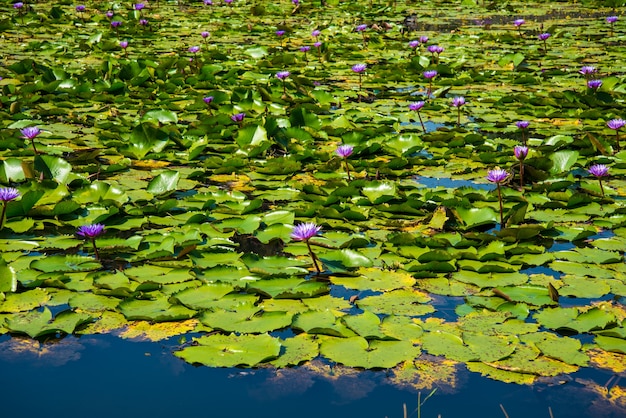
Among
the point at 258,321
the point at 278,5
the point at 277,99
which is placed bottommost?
the point at 278,5

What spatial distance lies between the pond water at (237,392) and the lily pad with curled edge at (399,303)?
39 centimetres

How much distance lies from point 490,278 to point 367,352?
0.71 meters

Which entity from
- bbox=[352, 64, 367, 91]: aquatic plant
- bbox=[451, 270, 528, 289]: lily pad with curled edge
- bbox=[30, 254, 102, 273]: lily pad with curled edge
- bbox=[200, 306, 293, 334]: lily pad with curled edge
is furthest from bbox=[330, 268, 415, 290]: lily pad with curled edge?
bbox=[352, 64, 367, 91]: aquatic plant

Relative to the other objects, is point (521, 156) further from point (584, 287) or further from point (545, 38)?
point (545, 38)

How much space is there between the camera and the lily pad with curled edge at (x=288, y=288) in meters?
2.55

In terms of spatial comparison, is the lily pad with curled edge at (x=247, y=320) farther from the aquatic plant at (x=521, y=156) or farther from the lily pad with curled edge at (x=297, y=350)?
the aquatic plant at (x=521, y=156)

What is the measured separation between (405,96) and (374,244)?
120 inches

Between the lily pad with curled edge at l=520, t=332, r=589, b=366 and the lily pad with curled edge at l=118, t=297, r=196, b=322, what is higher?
the lily pad with curled edge at l=118, t=297, r=196, b=322

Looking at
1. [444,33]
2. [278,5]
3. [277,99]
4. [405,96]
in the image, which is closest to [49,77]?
[277,99]

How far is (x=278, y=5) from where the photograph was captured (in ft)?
40.5

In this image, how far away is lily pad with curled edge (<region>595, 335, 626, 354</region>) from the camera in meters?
2.21

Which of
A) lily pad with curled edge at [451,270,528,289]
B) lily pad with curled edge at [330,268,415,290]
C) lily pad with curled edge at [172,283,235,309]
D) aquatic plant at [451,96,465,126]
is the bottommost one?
aquatic plant at [451,96,465,126]

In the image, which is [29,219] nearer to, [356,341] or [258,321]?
[258,321]

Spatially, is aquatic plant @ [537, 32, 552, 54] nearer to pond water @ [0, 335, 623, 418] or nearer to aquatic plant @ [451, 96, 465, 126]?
aquatic plant @ [451, 96, 465, 126]
